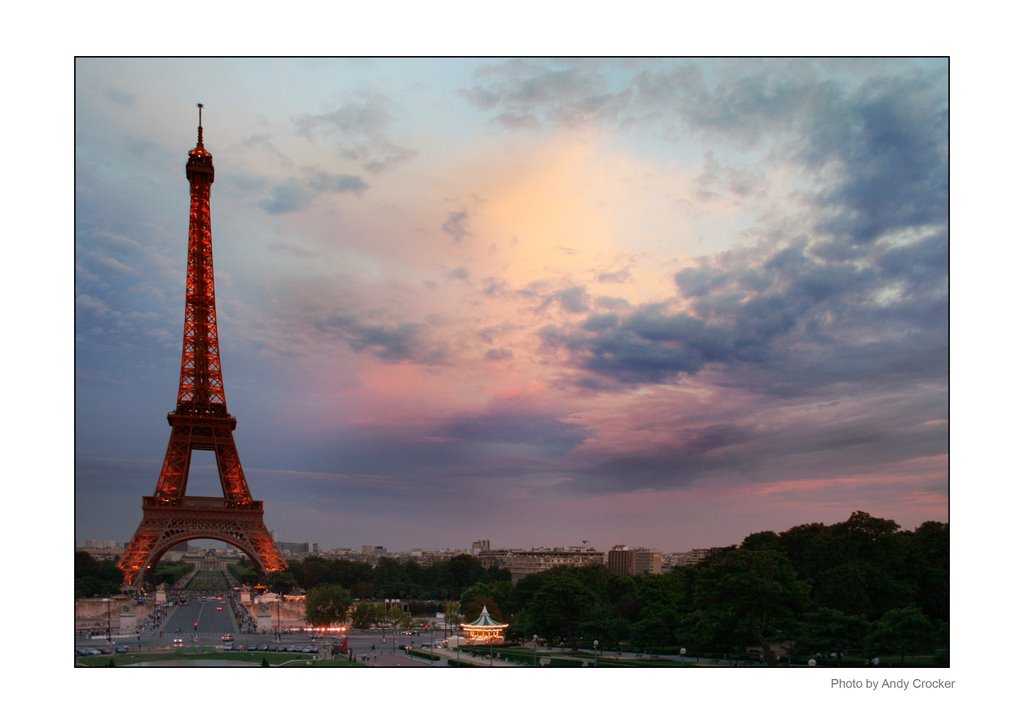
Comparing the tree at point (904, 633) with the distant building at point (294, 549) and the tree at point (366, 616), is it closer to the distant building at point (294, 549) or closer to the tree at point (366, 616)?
the tree at point (366, 616)

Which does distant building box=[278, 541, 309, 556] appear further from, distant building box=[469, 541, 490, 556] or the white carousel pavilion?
the white carousel pavilion

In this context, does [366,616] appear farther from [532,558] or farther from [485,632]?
[532,558]

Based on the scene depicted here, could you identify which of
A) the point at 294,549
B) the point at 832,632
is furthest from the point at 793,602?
the point at 294,549

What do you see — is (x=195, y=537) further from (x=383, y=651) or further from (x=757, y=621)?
(x=757, y=621)

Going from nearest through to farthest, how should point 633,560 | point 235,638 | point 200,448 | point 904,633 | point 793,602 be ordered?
point 904,633, point 793,602, point 235,638, point 200,448, point 633,560

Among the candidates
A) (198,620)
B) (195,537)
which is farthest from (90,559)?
(198,620)

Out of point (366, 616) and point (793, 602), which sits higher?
point (793, 602)

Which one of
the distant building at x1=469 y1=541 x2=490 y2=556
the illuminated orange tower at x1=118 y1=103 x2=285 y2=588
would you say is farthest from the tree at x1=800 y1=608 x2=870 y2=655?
the distant building at x1=469 y1=541 x2=490 y2=556
